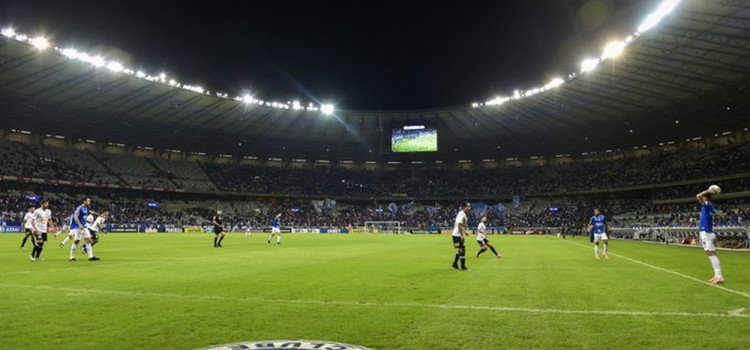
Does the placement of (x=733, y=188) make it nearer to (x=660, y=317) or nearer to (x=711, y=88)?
(x=711, y=88)

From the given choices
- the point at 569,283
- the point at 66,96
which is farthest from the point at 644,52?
the point at 66,96

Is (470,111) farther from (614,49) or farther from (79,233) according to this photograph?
(79,233)

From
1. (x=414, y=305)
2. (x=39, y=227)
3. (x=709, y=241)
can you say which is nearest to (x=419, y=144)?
(x=39, y=227)

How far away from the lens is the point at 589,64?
5053 cm

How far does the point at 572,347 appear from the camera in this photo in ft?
20.7

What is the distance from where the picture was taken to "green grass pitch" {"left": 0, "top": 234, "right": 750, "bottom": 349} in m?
6.73

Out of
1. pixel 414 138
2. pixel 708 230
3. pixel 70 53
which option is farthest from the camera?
pixel 414 138

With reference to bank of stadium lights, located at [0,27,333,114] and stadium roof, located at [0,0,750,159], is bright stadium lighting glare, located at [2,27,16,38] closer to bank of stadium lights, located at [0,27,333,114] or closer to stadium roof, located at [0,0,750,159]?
bank of stadium lights, located at [0,27,333,114]

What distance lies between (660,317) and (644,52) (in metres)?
42.8

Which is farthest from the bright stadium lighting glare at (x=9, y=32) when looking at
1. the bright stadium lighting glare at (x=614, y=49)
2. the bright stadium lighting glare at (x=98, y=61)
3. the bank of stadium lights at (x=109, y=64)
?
the bright stadium lighting glare at (x=614, y=49)

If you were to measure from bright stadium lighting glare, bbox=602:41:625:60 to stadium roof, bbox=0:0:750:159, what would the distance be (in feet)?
4.03

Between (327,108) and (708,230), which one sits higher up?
(327,108)

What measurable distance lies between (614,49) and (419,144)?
43443mm

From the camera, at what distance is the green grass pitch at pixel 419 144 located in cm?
8431
